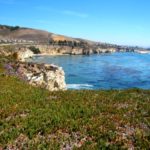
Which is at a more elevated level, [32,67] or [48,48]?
[32,67]

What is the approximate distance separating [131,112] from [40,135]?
5646 millimetres

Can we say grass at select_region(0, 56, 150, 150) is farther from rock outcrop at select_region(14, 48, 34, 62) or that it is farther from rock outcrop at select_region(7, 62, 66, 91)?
rock outcrop at select_region(14, 48, 34, 62)

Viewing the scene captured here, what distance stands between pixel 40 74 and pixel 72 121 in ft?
73.8

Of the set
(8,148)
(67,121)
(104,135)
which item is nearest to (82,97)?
(67,121)

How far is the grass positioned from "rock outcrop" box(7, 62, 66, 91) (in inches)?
496

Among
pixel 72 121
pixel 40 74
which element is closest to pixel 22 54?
pixel 40 74

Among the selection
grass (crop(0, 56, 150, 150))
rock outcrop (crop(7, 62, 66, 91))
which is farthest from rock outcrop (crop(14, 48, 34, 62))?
grass (crop(0, 56, 150, 150))

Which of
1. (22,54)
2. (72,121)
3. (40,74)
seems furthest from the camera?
(22,54)

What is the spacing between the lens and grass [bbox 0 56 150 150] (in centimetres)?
1604

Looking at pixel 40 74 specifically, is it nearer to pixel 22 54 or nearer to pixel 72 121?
pixel 72 121

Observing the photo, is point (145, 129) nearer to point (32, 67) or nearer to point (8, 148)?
point (8, 148)

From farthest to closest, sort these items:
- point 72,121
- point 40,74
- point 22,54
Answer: point 22,54 < point 40,74 < point 72,121

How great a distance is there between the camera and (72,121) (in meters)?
18.2

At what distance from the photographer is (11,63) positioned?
40.4 metres
